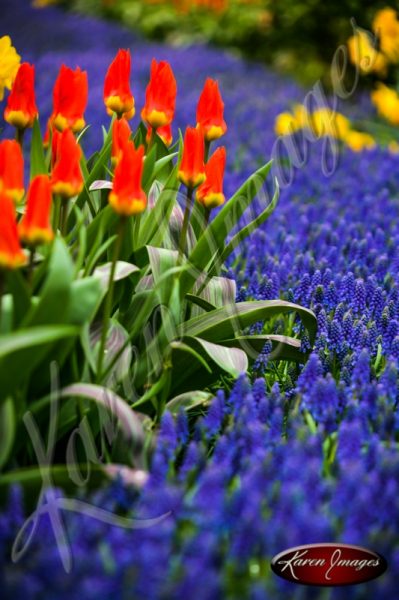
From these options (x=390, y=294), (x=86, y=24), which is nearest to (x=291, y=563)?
(x=390, y=294)

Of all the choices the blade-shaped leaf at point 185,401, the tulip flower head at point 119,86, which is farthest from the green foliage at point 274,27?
the blade-shaped leaf at point 185,401

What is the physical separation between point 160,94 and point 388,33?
5308 mm

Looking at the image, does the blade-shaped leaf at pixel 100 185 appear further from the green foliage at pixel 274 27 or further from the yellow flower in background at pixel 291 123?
the green foliage at pixel 274 27

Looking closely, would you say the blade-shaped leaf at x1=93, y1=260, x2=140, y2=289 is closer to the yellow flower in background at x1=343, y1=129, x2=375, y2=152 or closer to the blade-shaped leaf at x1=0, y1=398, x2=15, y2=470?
the blade-shaped leaf at x1=0, y1=398, x2=15, y2=470

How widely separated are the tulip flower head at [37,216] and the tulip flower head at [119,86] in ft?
2.10

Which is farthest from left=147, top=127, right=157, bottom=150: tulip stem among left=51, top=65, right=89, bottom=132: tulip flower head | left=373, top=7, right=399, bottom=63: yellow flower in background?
left=373, top=7, right=399, bottom=63: yellow flower in background

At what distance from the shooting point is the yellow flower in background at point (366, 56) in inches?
236

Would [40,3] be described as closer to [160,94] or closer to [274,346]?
[160,94]

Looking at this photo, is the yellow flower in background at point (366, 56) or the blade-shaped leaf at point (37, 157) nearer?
the blade-shaped leaf at point (37, 157)

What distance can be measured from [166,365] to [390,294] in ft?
3.49

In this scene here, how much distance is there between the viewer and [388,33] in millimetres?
6953

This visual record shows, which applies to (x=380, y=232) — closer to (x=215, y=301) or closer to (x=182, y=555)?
(x=215, y=301)

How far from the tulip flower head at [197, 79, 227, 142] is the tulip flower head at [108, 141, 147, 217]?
483 millimetres

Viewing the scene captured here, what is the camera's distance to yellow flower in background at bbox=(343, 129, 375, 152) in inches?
221
